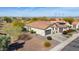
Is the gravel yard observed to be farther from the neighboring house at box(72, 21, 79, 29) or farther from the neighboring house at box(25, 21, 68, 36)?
the neighboring house at box(72, 21, 79, 29)

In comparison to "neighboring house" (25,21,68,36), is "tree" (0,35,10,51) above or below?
below

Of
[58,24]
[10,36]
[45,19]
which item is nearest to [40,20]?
[45,19]

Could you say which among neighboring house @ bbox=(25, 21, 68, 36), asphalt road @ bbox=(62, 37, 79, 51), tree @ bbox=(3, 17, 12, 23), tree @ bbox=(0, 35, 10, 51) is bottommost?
asphalt road @ bbox=(62, 37, 79, 51)

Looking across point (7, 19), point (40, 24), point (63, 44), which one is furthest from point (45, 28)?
point (7, 19)

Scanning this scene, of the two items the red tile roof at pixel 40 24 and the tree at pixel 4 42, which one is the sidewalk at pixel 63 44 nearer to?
the red tile roof at pixel 40 24

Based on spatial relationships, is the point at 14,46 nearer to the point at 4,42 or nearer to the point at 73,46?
Result: the point at 4,42

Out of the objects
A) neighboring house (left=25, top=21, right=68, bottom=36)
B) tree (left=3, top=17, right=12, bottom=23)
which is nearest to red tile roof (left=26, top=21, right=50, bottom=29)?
neighboring house (left=25, top=21, right=68, bottom=36)
